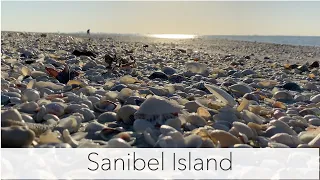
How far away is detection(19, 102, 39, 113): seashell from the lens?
2568 mm

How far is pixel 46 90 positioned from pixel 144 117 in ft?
4.29

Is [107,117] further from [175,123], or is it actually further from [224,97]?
[224,97]

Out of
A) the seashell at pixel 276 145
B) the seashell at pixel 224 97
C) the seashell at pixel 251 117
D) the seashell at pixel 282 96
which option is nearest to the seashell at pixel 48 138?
the seashell at pixel 276 145

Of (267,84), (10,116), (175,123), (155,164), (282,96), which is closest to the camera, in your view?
(155,164)

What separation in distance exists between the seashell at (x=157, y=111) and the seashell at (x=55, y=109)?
55cm

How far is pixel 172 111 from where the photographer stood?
8.06 feet

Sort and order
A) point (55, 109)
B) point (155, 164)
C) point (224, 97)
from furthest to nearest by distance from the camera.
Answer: point (224, 97)
point (55, 109)
point (155, 164)

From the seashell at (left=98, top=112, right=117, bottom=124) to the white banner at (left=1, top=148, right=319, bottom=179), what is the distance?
0.70 meters

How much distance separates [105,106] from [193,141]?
107 cm

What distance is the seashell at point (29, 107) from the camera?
257 centimetres

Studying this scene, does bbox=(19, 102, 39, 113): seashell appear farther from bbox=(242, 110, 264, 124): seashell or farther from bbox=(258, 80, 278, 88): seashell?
bbox=(258, 80, 278, 88): seashell

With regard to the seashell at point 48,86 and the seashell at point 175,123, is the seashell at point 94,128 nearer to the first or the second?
the seashell at point 175,123

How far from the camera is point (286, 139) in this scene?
7.36 feet

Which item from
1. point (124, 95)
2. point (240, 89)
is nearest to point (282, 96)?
point (240, 89)
